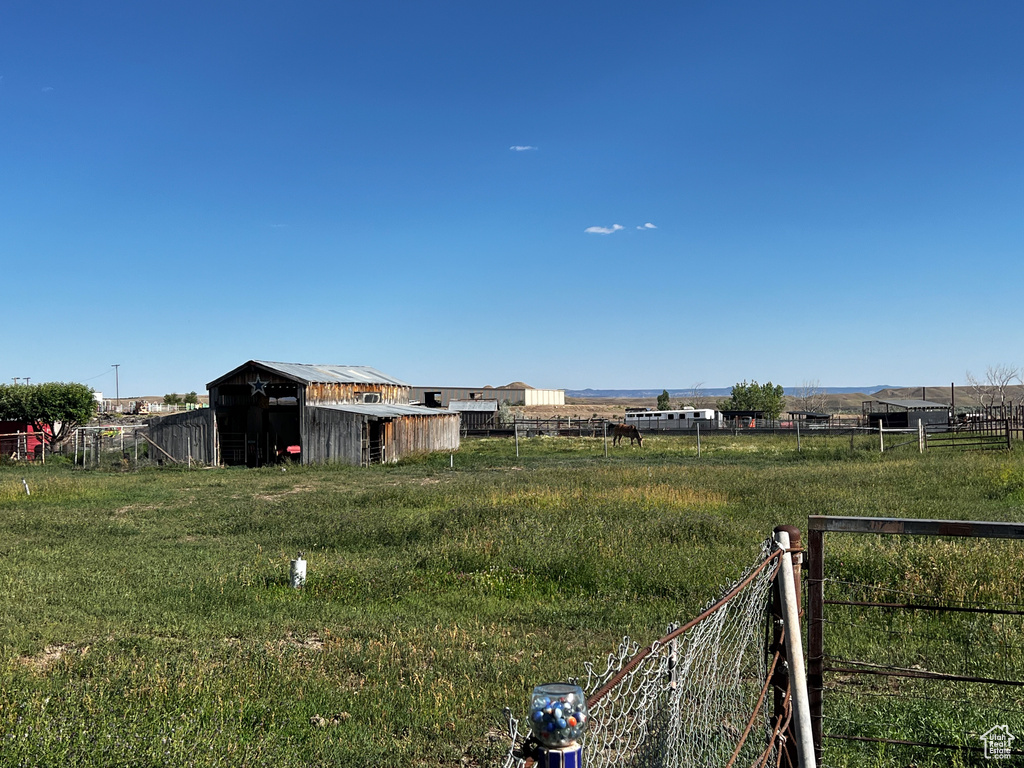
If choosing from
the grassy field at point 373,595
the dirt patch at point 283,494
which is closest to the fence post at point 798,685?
the grassy field at point 373,595

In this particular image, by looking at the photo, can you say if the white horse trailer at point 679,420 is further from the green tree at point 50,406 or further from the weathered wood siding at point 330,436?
the green tree at point 50,406

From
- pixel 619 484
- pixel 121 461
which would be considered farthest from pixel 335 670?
pixel 121 461

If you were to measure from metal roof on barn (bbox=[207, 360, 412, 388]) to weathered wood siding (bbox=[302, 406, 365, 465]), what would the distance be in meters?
1.91

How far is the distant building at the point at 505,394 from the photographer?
8100cm

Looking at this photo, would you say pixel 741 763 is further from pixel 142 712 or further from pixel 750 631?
pixel 142 712

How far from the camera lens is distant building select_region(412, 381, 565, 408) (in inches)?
3189

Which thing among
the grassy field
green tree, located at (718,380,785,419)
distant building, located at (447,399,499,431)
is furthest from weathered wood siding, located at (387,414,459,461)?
green tree, located at (718,380,785,419)

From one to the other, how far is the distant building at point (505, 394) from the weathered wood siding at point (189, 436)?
33.7 m

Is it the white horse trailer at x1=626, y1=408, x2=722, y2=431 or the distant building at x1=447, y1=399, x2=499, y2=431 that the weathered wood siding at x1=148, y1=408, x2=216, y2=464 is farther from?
the white horse trailer at x1=626, y1=408, x2=722, y2=431

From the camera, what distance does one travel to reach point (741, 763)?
4.83 meters

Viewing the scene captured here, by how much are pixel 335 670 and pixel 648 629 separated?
329cm

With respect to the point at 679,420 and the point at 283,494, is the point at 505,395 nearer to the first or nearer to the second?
the point at 679,420

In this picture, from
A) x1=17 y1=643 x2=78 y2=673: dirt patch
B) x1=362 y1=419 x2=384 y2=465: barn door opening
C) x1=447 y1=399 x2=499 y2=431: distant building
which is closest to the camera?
x1=17 y1=643 x2=78 y2=673: dirt patch

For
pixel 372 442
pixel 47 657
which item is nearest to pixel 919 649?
pixel 47 657
